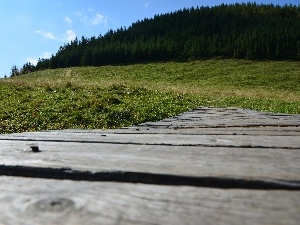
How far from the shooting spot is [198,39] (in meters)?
109

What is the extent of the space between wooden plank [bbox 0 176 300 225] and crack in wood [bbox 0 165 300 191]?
5 centimetres

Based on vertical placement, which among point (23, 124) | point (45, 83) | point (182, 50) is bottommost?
point (23, 124)

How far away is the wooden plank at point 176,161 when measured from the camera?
121cm

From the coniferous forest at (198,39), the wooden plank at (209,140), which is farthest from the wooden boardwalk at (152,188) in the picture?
the coniferous forest at (198,39)

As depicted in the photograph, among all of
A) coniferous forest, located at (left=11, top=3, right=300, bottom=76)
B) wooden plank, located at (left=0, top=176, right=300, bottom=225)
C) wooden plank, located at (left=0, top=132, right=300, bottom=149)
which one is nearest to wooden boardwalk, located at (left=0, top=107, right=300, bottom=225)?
wooden plank, located at (left=0, top=176, right=300, bottom=225)

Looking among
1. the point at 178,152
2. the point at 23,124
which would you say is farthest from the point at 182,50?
the point at 178,152

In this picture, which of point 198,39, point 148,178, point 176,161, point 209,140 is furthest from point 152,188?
point 198,39

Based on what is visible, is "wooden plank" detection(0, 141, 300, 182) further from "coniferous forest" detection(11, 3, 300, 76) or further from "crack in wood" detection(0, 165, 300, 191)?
"coniferous forest" detection(11, 3, 300, 76)

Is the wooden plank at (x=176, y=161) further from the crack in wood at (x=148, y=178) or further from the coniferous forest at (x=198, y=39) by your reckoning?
the coniferous forest at (x=198, y=39)

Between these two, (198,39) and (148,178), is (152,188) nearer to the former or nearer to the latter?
(148,178)

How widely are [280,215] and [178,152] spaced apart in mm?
985

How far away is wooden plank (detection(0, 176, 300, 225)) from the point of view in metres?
0.84

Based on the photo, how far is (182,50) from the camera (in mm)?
99562

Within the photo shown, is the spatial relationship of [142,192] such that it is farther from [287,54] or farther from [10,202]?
[287,54]
